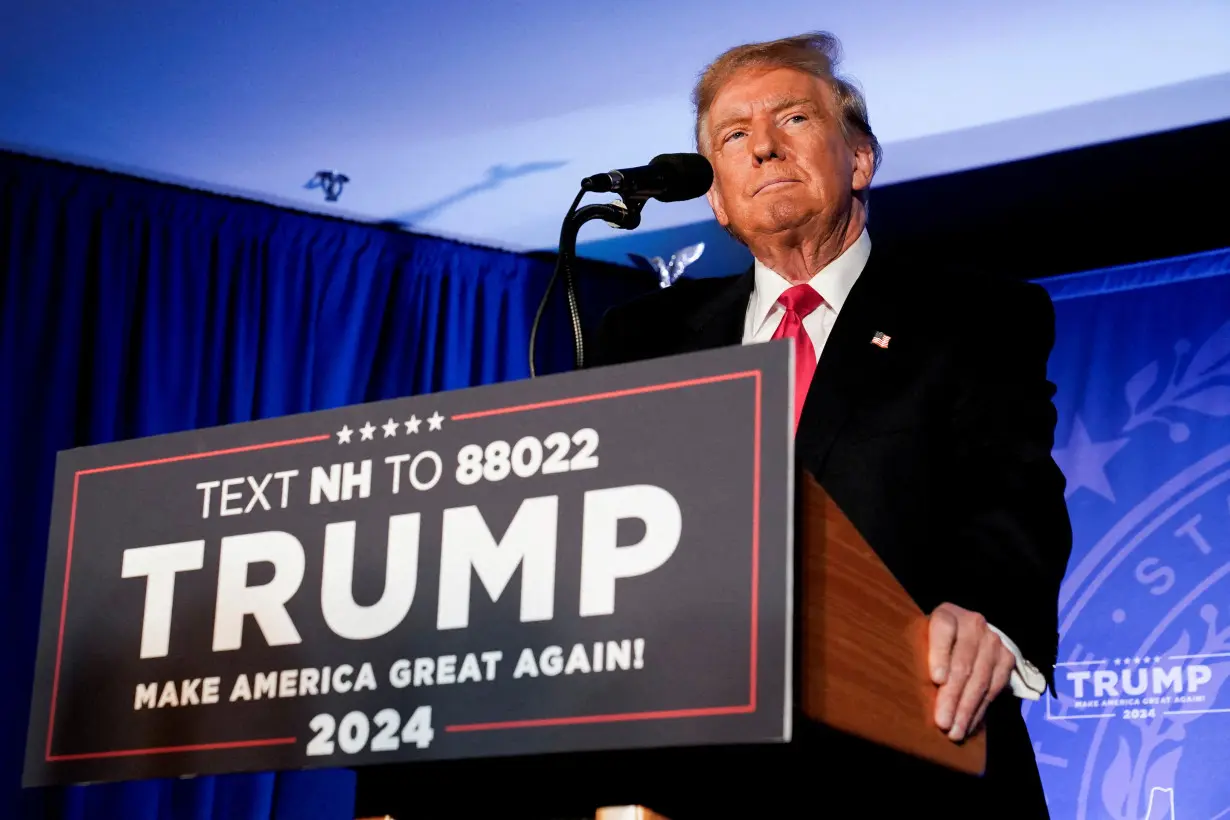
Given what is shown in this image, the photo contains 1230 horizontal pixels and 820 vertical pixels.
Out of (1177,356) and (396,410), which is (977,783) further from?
(1177,356)

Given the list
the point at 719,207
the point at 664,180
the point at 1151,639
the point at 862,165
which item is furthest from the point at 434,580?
the point at 1151,639

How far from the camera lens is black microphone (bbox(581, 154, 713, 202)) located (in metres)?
1.61

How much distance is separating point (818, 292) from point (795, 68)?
0.38 m

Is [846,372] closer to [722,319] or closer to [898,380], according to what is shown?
[898,380]

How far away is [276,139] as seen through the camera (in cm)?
423

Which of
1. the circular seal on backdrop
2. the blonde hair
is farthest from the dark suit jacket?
the circular seal on backdrop

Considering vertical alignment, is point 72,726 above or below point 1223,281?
below

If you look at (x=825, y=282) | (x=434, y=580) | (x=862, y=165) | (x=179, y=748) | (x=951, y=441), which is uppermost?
(x=862, y=165)

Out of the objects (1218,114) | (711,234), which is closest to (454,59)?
(711,234)

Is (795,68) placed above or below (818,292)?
above

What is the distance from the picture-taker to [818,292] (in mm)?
1967

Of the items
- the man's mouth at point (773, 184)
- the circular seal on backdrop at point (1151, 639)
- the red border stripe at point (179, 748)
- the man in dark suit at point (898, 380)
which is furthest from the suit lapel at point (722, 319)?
the circular seal on backdrop at point (1151, 639)

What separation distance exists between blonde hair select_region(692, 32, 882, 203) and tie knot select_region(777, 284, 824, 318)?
338mm

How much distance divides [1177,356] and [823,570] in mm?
3323
